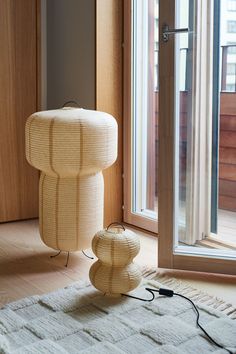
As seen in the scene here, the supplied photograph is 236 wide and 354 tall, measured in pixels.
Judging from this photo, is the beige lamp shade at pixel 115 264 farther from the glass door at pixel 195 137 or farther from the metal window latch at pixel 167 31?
the metal window latch at pixel 167 31

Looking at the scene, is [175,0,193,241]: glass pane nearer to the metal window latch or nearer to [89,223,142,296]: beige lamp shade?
the metal window latch

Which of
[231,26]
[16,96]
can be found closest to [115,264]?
[231,26]

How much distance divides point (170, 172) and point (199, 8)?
70cm

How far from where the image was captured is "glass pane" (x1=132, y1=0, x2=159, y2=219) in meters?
3.11

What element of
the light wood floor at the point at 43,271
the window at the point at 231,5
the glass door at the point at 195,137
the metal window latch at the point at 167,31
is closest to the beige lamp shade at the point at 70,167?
the light wood floor at the point at 43,271

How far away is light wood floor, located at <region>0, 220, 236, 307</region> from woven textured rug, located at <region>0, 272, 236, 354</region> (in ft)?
0.38

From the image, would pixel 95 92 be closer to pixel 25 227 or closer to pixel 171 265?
pixel 25 227

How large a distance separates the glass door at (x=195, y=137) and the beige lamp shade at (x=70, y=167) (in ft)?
0.93

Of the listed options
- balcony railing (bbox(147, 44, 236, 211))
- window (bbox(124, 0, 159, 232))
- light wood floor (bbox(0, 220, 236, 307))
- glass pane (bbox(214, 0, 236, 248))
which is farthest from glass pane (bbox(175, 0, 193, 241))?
window (bbox(124, 0, 159, 232))

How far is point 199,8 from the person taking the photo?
7.66 feet

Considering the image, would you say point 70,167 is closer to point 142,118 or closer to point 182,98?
point 182,98

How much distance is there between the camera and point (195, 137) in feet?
8.08

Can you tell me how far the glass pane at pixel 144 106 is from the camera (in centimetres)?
311

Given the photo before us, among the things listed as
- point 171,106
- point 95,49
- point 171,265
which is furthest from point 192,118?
point 95,49
